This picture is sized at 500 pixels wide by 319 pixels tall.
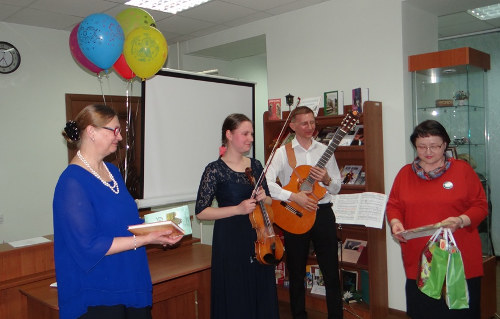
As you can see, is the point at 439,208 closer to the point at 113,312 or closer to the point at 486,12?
the point at 113,312

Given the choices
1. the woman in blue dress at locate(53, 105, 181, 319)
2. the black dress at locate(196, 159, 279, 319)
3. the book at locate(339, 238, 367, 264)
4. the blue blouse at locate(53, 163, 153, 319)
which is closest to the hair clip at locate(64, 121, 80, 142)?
the woman in blue dress at locate(53, 105, 181, 319)

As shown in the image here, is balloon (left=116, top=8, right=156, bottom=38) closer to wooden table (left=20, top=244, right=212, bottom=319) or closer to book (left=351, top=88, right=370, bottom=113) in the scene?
wooden table (left=20, top=244, right=212, bottom=319)

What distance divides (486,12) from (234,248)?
12.5ft

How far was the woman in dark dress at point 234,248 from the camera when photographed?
2340 millimetres

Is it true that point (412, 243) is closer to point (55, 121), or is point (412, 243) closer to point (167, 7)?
point (167, 7)

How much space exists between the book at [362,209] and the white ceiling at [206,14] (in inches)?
66.2

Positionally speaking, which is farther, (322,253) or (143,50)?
(322,253)

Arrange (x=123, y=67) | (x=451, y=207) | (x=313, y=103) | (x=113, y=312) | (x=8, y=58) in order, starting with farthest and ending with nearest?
(x=8, y=58) < (x=313, y=103) < (x=123, y=67) < (x=451, y=207) < (x=113, y=312)

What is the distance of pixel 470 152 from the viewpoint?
3.48 m

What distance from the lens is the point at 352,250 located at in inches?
146

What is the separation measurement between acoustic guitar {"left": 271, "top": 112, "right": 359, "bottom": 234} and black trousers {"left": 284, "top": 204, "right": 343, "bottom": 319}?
3.2 inches

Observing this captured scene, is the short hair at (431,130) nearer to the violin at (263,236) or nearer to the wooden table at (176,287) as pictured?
the violin at (263,236)

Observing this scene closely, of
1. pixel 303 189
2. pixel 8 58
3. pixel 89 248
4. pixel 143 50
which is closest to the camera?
pixel 89 248

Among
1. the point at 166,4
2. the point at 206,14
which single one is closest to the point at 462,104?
the point at 206,14
